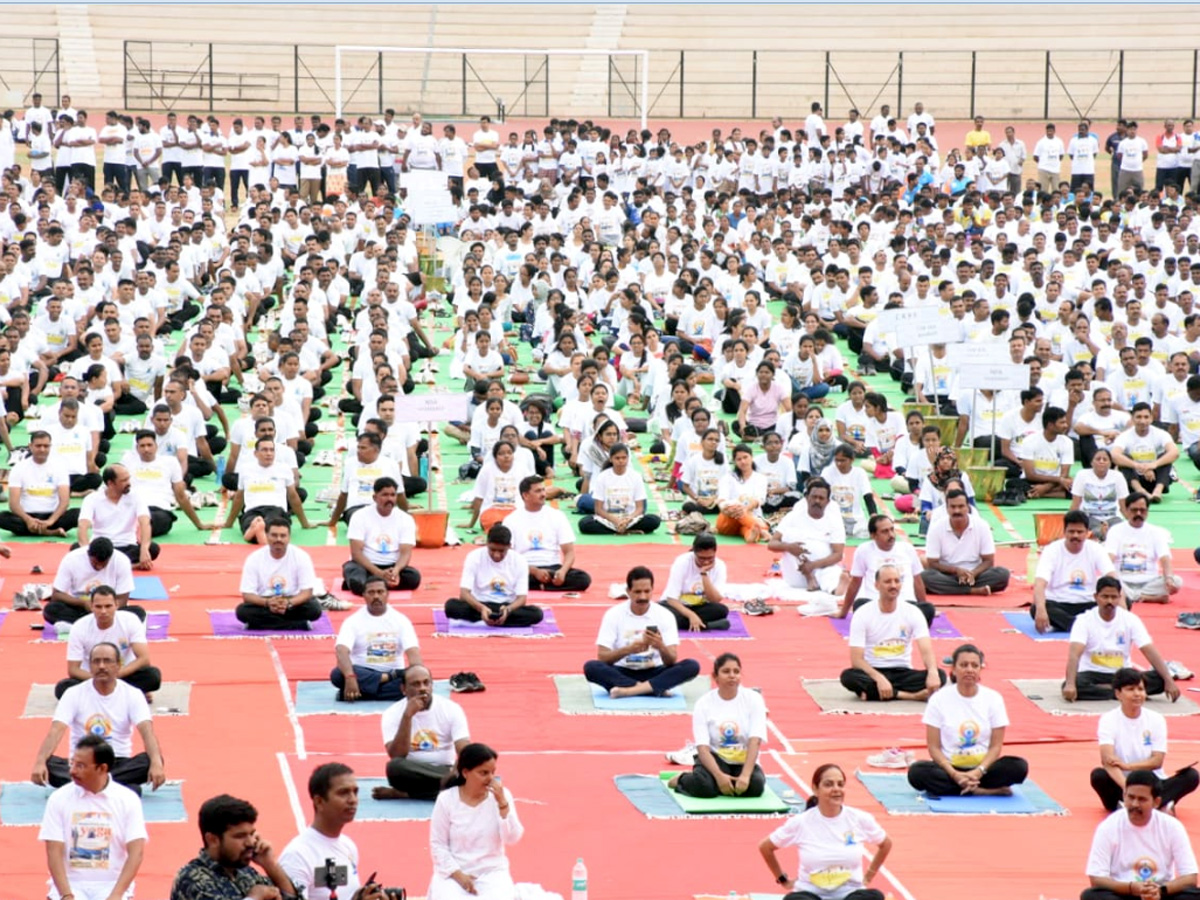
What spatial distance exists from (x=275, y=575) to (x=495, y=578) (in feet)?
5.72

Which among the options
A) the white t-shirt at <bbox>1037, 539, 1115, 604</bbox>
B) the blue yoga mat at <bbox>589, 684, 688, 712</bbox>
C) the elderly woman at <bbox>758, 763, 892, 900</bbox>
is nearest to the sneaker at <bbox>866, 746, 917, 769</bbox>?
the blue yoga mat at <bbox>589, 684, 688, 712</bbox>

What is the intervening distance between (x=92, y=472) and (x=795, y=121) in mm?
30917

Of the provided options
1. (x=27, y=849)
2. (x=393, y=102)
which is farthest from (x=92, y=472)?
(x=393, y=102)

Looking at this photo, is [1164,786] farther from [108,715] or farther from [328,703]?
[108,715]

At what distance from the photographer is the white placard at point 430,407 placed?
765 inches

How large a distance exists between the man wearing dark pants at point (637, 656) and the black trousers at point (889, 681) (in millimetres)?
1101

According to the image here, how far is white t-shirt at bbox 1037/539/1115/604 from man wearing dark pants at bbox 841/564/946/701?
219 cm

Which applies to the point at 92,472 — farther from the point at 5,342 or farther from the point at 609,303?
the point at 609,303

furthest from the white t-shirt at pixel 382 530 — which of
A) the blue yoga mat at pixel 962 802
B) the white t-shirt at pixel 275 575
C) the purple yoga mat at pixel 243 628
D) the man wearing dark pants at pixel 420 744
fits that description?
the blue yoga mat at pixel 962 802

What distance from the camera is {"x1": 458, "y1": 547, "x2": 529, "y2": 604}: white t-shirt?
1700cm

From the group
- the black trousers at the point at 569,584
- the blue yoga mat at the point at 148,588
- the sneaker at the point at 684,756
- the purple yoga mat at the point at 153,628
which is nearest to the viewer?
the sneaker at the point at 684,756

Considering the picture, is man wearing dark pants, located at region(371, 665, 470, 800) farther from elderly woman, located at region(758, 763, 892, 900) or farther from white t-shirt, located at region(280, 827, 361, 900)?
white t-shirt, located at region(280, 827, 361, 900)

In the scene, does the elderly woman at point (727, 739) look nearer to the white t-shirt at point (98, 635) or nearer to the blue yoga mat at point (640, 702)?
the blue yoga mat at point (640, 702)

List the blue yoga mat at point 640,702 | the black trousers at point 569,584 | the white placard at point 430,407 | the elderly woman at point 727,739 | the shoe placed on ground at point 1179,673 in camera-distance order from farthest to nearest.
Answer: the white placard at point 430,407, the black trousers at point 569,584, the shoe placed on ground at point 1179,673, the blue yoga mat at point 640,702, the elderly woman at point 727,739
